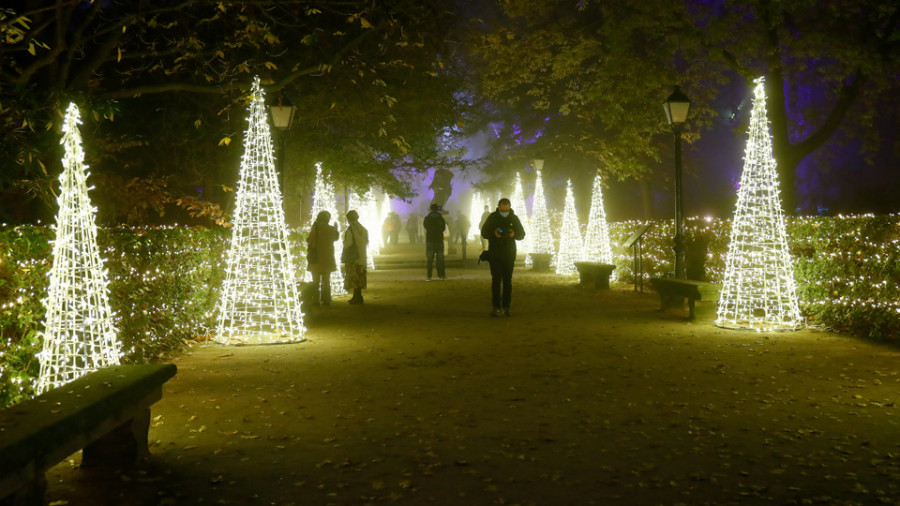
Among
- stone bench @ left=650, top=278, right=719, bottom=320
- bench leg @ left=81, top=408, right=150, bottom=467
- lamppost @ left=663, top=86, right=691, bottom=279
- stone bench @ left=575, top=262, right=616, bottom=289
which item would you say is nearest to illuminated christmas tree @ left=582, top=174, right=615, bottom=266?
stone bench @ left=575, top=262, right=616, bottom=289

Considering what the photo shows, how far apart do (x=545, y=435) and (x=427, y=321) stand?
753 cm

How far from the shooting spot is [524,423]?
20.5 feet

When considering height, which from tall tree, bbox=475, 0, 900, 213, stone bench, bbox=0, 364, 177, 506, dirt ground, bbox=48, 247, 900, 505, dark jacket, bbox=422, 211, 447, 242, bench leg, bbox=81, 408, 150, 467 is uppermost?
tall tree, bbox=475, 0, 900, 213

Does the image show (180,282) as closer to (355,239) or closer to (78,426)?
(355,239)

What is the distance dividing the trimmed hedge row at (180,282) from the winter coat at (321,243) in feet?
10.1

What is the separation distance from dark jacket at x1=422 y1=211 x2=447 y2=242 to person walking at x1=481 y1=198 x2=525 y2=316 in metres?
8.30

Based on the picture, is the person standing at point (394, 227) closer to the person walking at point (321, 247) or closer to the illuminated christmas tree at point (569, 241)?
the illuminated christmas tree at point (569, 241)

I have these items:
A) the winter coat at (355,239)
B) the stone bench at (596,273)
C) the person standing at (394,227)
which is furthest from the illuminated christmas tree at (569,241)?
the person standing at (394,227)

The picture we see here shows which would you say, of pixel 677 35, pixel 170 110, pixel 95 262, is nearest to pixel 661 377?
pixel 95 262

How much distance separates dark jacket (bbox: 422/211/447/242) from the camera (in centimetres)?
2191

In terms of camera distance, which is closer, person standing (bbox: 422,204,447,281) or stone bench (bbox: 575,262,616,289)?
stone bench (bbox: 575,262,616,289)

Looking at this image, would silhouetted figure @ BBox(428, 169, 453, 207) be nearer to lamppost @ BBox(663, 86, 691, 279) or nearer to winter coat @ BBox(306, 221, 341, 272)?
winter coat @ BBox(306, 221, 341, 272)

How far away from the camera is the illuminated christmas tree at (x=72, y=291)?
21.5 feet

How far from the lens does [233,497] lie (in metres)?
4.57
